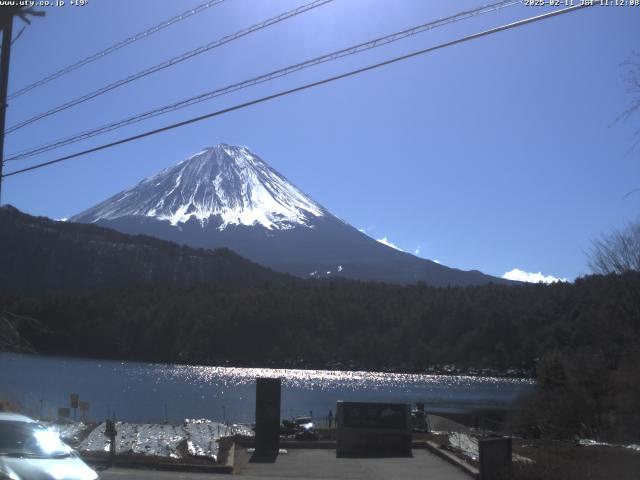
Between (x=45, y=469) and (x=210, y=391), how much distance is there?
269 feet

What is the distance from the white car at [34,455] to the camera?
834 cm

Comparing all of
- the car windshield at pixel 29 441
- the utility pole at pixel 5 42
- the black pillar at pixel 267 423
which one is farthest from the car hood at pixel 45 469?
the black pillar at pixel 267 423

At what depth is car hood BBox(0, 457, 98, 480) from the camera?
8258 mm

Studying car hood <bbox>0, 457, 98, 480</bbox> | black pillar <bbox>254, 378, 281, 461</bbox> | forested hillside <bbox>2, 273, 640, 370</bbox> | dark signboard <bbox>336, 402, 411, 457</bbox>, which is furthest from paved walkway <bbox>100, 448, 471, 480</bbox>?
forested hillside <bbox>2, 273, 640, 370</bbox>

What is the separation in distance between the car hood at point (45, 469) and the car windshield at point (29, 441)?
8.4 inches

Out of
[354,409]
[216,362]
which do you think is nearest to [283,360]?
[216,362]

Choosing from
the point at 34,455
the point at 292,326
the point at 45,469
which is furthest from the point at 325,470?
the point at 292,326

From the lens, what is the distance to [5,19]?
17516 millimetres

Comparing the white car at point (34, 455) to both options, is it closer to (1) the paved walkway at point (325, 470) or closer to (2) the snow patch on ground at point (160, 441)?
(1) the paved walkway at point (325, 470)

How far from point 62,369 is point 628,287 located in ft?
289

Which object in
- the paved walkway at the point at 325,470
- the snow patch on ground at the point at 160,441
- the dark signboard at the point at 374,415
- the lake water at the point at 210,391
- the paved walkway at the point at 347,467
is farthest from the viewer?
the lake water at the point at 210,391

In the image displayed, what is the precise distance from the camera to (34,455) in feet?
29.0

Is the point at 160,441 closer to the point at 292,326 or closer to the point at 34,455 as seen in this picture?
the point at 34,455

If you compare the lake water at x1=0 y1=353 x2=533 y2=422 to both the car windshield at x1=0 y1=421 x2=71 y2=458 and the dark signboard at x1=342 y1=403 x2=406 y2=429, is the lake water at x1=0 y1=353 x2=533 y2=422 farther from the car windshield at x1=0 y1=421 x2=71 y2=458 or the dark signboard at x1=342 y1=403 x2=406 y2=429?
the car windshield at x1=0 y1=421 x2=71 y2=458
